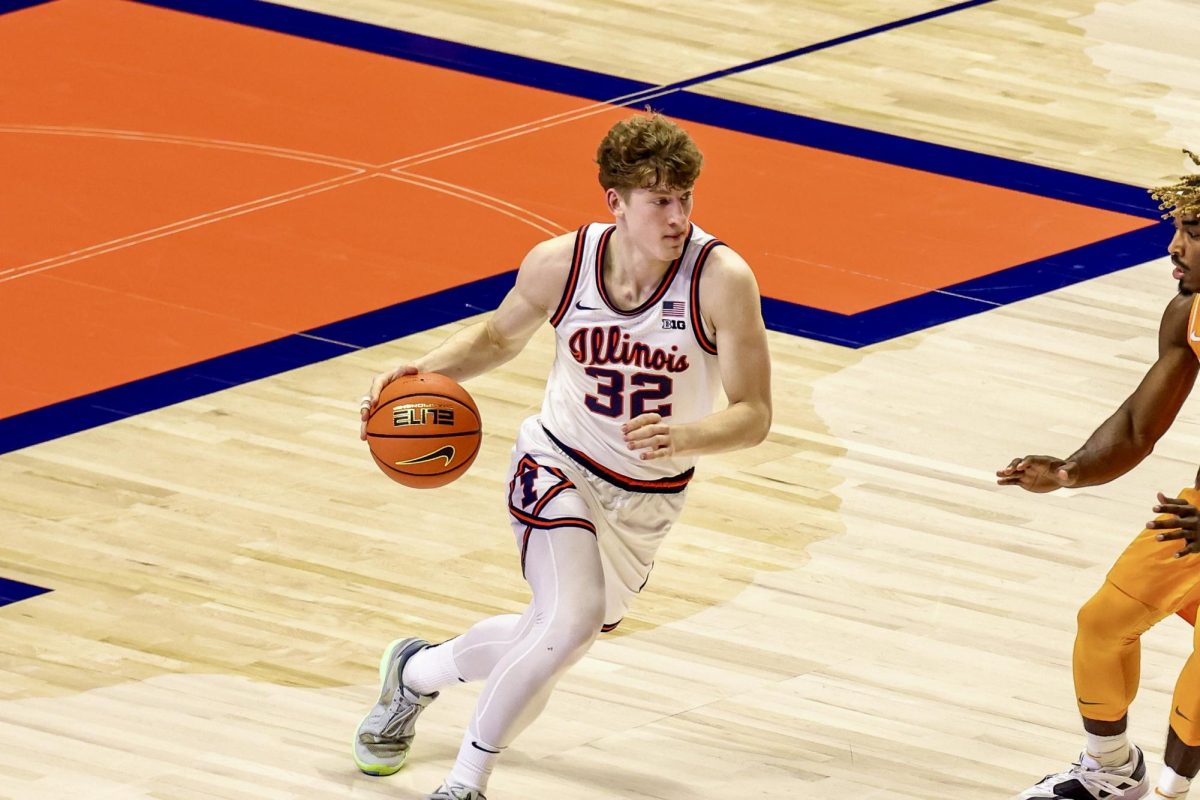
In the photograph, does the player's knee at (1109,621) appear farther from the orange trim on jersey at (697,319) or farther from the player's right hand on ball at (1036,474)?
the orange trim on jersey at (697,319)

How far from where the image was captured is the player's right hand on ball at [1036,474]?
20.4 feet

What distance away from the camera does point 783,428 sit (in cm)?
945

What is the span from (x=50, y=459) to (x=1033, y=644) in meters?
3.56

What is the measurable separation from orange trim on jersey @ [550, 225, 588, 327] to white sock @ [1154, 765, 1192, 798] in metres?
1.97

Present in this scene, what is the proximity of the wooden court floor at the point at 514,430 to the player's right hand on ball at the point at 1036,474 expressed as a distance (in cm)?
107

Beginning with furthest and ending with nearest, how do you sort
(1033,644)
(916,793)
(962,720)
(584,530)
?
(1033,644) < (962,720) < (916,793) < (584,530)

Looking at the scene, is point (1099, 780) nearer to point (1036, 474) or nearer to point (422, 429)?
point (1036, 474)

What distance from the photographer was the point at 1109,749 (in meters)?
→ 6.47

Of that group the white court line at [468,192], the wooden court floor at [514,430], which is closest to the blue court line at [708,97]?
the wooden court floor at [514,430]

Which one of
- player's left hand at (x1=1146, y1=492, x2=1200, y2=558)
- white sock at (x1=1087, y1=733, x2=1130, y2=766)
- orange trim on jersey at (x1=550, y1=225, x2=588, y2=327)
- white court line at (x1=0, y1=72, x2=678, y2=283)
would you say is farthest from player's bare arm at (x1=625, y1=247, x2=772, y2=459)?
white court line at (x1=0, y1=72, x2=678, y2=283)

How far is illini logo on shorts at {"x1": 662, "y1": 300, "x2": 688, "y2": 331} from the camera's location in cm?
643

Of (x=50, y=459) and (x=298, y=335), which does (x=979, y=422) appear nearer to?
(x=298, y=335)

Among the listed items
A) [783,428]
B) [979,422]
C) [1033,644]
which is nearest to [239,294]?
[783,428]

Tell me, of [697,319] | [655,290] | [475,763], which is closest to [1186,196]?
[697,319]
